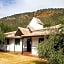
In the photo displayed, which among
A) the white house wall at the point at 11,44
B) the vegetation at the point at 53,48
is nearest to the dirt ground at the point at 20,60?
the vegetation at the point at 53,48

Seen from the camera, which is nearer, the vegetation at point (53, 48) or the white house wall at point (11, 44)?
the vegetation at point (53, 48)

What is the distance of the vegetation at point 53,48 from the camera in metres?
16.8

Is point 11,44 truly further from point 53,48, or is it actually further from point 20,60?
point 53,48

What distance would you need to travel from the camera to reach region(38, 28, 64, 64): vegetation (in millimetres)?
16766

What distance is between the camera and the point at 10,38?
1373 inches

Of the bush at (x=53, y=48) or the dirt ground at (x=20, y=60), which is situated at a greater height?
the bush at (x=53, y=48)

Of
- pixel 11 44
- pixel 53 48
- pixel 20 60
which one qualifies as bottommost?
pixel 20 60

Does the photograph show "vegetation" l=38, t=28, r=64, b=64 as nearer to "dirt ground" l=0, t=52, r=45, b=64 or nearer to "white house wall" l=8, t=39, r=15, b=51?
"dirt ground" l=0, t=52, r=45, b=64

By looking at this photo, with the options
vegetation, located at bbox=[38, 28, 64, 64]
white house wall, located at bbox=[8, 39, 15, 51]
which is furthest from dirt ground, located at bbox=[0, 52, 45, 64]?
white house wall, located at bbox=[8, 39, 15, 51]

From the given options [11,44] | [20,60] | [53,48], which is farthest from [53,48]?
[11,44]

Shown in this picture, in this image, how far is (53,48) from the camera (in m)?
17.7

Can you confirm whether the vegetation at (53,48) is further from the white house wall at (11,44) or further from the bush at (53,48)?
the white house wall at (11,44)

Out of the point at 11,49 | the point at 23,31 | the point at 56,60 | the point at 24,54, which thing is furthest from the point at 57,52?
the point at 11,49

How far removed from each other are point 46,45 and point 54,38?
1.01m
